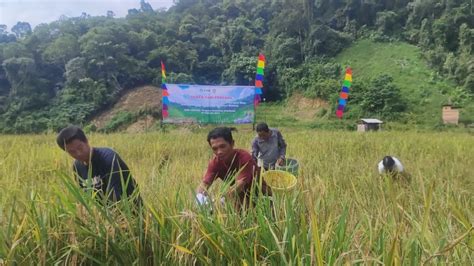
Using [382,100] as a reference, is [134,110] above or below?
below

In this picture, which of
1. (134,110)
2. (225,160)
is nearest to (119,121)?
(134,110)

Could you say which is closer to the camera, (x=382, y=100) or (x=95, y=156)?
(x=95, y=156)

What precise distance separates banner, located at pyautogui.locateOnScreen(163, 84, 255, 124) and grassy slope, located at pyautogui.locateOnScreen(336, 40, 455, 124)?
11849 millimetres

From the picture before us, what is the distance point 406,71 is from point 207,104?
1940 centimetres

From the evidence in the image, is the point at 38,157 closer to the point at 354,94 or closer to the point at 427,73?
the point at 354,94

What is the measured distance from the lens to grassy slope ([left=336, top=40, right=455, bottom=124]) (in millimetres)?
22344

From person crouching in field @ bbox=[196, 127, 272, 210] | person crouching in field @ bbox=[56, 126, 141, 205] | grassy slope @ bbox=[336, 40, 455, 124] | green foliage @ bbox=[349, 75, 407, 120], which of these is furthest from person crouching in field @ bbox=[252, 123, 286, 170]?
green foliage @ bbox=[349, 75, 407, 120]

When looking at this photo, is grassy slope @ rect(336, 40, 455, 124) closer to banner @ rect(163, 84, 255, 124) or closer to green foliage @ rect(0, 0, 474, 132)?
green foliage @ rect(0, 0, 474, 132)

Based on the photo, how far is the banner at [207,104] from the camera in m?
12.8

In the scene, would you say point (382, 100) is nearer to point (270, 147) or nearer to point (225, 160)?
point (270, 147)

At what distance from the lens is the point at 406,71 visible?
89.8 feet

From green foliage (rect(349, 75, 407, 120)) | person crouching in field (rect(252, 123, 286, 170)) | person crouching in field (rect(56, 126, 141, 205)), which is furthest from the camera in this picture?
green foliage (rect(349, 75, 407, 120))

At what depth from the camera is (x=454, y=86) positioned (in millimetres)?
23844

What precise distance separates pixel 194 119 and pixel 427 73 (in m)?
19.7
